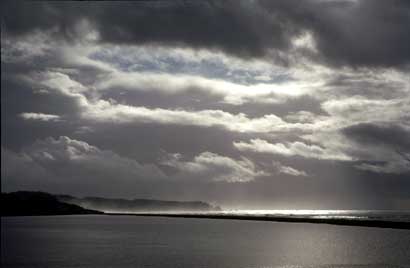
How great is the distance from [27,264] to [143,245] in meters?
24.8

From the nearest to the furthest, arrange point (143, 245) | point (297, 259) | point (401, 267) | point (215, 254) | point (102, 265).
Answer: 1. point (401, 267)
2. point (102, 265)
3. point (297, 259)
4. point (215, 254)
5. point (143, 245)

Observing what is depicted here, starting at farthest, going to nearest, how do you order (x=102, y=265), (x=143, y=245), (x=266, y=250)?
(x=143, y=245) → (x=266, y=250) → (x=102, y=265)

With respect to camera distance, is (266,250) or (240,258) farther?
(266,250)

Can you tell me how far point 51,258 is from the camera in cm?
6184

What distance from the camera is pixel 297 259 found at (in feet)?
195

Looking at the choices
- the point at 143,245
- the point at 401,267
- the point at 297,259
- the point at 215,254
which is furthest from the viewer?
the point at 143,245

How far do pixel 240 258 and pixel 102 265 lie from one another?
51.3 ft

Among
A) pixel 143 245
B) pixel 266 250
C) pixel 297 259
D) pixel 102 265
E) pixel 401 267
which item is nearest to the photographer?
pixel 401 267

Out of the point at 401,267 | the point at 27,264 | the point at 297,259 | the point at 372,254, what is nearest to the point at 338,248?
the point at 372,254

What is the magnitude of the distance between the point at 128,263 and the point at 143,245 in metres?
23.4

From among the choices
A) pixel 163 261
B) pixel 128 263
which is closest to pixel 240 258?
pixel 163 261

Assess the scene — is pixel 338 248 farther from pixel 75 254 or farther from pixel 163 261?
pixel 75 254

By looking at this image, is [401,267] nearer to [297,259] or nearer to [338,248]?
[297,259]

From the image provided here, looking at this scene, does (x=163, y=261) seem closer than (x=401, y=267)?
No
